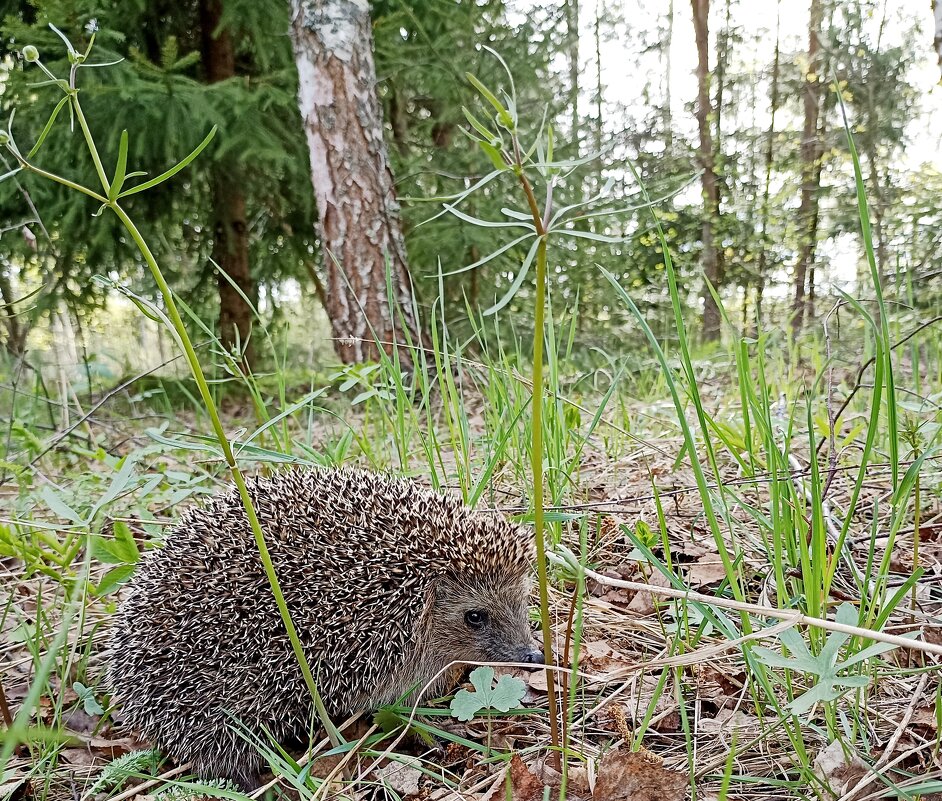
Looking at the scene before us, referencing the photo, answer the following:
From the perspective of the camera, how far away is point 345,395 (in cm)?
609

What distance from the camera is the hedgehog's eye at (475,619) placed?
253 centimetres

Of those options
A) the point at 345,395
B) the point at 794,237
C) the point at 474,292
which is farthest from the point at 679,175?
the point at 345,395

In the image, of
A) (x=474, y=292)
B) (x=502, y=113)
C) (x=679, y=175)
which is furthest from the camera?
(x=679, y=175)

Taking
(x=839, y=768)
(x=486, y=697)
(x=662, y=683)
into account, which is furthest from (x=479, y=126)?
(x=839, y=768)

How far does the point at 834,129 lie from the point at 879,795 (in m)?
12.8

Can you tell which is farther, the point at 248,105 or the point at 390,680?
the point at 248,105

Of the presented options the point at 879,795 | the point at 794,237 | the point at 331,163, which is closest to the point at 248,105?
the point at 331,163

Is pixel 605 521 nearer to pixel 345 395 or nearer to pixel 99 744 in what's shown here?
pixel 99 744

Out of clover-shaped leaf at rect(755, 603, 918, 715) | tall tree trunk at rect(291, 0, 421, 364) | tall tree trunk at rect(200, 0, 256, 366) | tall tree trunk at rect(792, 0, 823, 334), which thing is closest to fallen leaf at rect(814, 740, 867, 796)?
clover-shaped leaf at rect(755, 603, 918, 715)

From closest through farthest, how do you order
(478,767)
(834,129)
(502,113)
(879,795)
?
(502,113) → (879,795) → (478,767) → (834,129)

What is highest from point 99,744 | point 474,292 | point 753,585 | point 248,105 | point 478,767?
point 248,105

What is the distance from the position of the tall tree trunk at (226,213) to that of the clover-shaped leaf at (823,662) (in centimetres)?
791

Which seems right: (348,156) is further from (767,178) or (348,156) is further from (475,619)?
(767,178)

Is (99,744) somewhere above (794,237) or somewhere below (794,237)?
below
